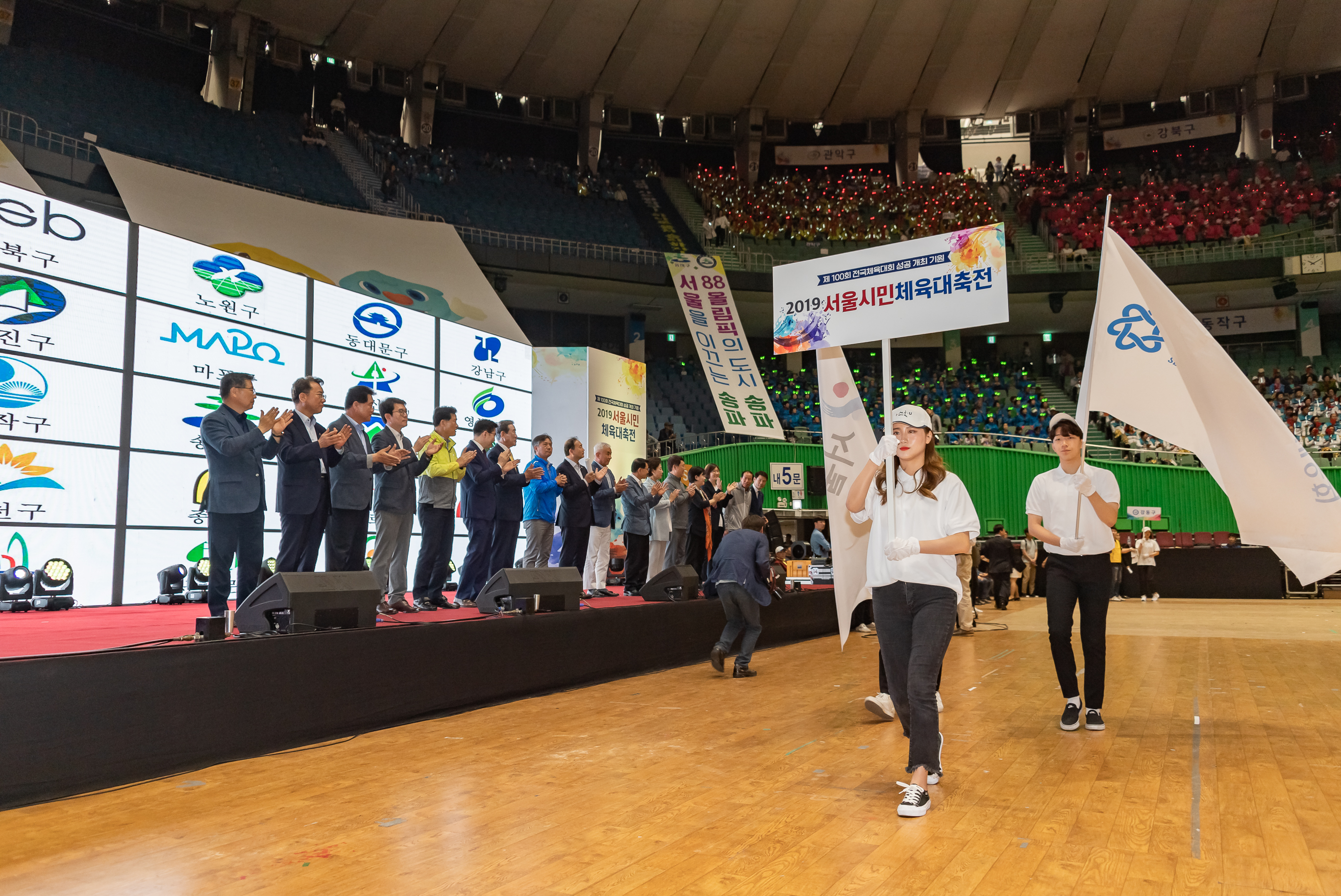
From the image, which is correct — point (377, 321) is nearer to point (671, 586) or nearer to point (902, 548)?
point (671, 586)

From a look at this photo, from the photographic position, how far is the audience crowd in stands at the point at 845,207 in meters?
26.5

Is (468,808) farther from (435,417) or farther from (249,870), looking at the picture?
(435,417)

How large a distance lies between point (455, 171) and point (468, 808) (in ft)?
75.7

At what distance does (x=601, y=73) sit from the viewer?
26.4 m

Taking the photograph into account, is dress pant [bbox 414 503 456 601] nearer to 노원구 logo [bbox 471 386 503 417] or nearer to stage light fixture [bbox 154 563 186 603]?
stage light fixture [bbox 154 563 186 603]

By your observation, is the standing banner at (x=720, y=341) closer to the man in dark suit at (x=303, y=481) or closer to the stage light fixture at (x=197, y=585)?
the stage light fixture at (x=197, y=585)

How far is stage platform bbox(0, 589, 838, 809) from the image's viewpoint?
148 inches

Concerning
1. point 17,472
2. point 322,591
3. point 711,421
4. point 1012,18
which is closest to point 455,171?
point 711,421

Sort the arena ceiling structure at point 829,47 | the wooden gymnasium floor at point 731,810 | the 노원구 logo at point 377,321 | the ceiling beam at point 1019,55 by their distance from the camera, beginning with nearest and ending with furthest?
the wooden gymnasium floor at point 731,810, the 노원구 logo at point 377,321, the arena ceiling structure at point 829,47, the ceiling beam at point 1019,55

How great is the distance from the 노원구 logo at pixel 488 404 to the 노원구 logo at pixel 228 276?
3.51 m

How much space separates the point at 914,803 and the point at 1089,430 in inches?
961

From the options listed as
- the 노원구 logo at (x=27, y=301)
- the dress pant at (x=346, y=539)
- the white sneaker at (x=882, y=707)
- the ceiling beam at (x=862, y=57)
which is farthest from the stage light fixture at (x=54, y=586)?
the ceiling beam at (x=862, y=57)

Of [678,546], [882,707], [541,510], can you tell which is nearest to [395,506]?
[541,510]

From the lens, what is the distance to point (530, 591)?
21.8 feet
